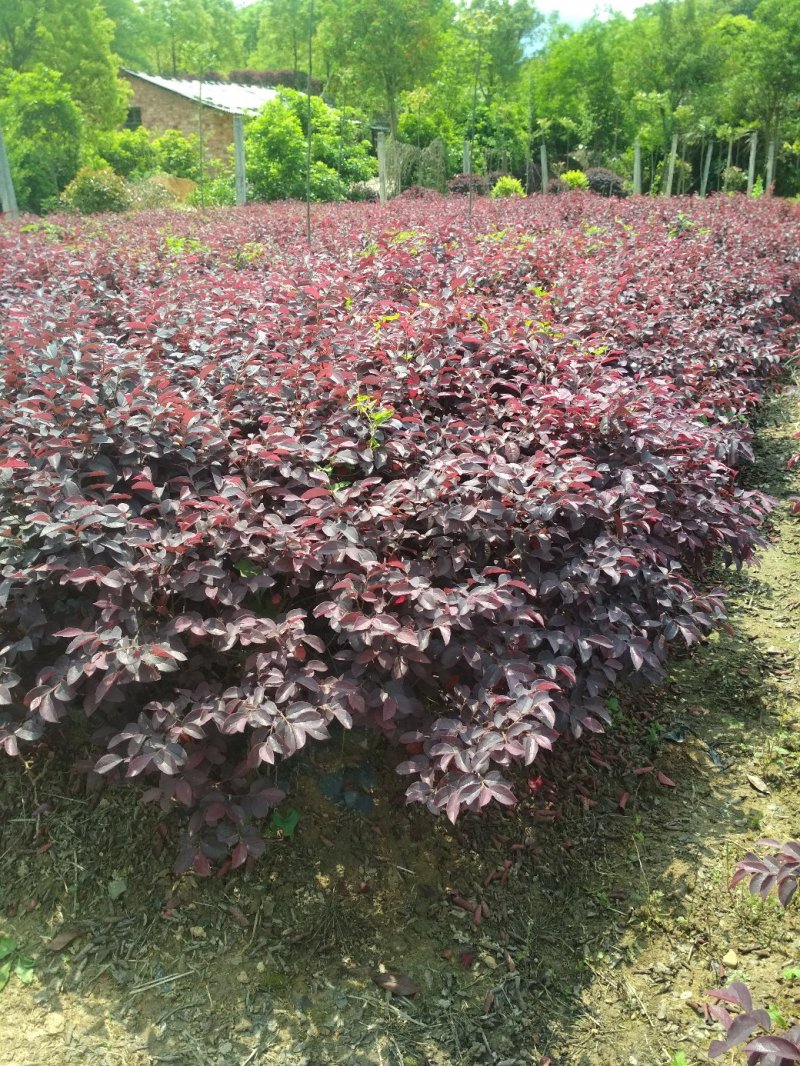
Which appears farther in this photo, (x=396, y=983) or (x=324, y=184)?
(x=324, y=184)

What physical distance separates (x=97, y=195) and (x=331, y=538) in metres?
14.6

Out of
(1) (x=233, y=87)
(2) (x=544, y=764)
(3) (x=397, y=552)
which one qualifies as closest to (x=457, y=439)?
(3) (x=397, y=552)

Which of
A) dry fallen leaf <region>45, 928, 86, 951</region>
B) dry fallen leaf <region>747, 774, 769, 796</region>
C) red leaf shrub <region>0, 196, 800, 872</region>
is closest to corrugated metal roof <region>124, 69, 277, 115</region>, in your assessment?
red leaf shrub <region>0, 196, 800, 872</region>

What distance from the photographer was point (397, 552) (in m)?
2.13

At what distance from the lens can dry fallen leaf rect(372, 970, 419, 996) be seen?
6.35ft

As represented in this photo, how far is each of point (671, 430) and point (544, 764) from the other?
3.69ft

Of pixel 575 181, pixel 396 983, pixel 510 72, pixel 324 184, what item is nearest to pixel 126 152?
pixel 324 184

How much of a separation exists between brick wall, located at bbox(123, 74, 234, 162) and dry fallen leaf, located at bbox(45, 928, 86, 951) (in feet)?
88.9

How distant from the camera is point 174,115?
92.4 feet

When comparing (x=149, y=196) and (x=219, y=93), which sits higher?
(x=219, y=93)

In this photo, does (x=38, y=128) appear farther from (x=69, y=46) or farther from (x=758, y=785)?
(x=758, y=785)

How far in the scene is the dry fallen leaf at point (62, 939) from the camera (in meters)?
1.99

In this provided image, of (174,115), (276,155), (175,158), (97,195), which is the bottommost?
(97,195)

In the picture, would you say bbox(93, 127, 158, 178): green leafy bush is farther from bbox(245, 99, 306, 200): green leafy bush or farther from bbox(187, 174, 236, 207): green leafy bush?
bbox(245, 99, 306, 200): green leafy bush
